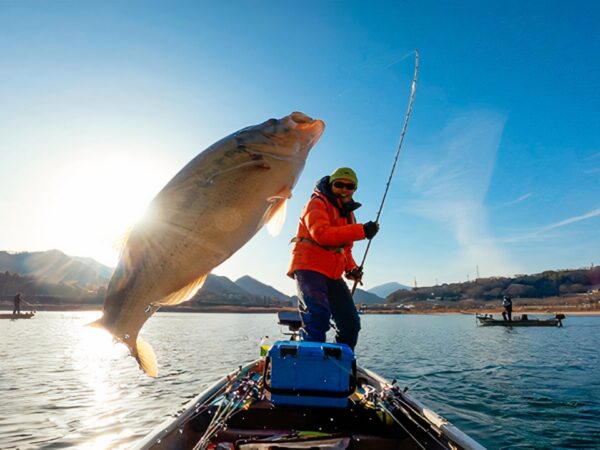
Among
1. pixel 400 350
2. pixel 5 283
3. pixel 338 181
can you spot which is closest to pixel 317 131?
pixel 338 181

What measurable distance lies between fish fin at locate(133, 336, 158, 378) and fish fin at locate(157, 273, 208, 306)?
39 centimetres

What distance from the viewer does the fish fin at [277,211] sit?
2.73 meters

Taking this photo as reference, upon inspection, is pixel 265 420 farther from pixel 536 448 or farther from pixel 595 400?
pixel 595 400

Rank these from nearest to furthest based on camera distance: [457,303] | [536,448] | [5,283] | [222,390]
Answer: [222,390] → [536,448] → [5,283] → [457,303]

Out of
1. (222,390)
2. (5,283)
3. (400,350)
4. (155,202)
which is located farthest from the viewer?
(5,283)

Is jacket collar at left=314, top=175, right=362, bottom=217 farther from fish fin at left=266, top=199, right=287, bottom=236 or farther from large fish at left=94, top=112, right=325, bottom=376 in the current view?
large fish at left=94, top=112, right=325, bottom=376

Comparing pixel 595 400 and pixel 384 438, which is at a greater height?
pixel 384 438

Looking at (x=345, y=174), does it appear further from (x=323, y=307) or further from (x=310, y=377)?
(x=310, y=377)

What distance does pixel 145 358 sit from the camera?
268cm

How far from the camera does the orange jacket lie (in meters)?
5.20

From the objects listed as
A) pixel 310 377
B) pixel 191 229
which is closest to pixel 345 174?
pixel 310 377

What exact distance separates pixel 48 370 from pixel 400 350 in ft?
60.7

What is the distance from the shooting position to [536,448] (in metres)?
7.41

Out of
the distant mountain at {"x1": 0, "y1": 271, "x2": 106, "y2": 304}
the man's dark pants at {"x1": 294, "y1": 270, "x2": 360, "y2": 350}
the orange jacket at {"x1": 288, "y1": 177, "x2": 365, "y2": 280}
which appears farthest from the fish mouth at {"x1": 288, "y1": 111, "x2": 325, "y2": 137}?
the distant mountain at {"x1": 0, "y1": 271, "x2": 106, "y2": 304}
